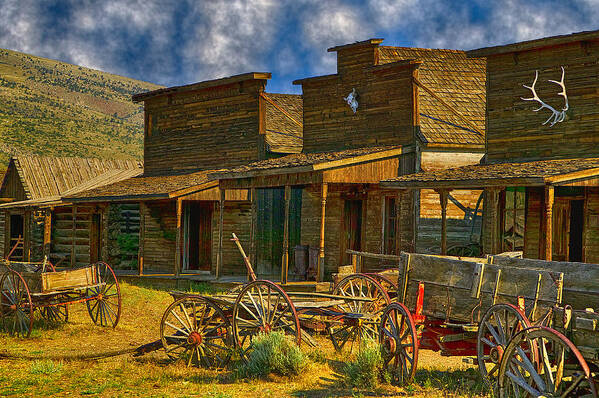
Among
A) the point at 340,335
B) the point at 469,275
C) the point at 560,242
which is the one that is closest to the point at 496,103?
the point at 560,242

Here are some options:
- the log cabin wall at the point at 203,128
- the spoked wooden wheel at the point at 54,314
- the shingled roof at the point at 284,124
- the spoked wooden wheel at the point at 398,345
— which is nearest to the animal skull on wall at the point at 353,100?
the shingled roof at the point at 284,124

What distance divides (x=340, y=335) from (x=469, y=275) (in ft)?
12.0

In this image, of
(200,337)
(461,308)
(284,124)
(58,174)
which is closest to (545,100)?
(461,308)

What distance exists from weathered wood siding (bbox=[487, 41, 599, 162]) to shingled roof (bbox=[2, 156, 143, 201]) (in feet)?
57.4

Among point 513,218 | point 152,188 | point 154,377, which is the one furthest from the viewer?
point 152,188

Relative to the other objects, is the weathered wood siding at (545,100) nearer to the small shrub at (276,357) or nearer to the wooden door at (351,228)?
the wooden door at (351,228)

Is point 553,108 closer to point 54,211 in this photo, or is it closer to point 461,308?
point 461,308

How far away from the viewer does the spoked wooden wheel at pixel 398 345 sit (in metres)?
8.22

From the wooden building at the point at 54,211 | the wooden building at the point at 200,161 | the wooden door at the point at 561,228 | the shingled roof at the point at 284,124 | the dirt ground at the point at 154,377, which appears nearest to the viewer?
the dirt ground at the point at 154,377

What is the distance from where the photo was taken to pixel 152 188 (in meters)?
22.3

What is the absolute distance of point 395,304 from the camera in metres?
8.38

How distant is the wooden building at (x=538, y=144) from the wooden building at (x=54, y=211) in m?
13.4

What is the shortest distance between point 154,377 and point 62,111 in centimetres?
7580

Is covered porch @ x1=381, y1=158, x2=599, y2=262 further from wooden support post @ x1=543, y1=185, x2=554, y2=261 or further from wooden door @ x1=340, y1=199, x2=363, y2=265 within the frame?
wooden door @ x1=340, y1=199, x2=363, y2=265
